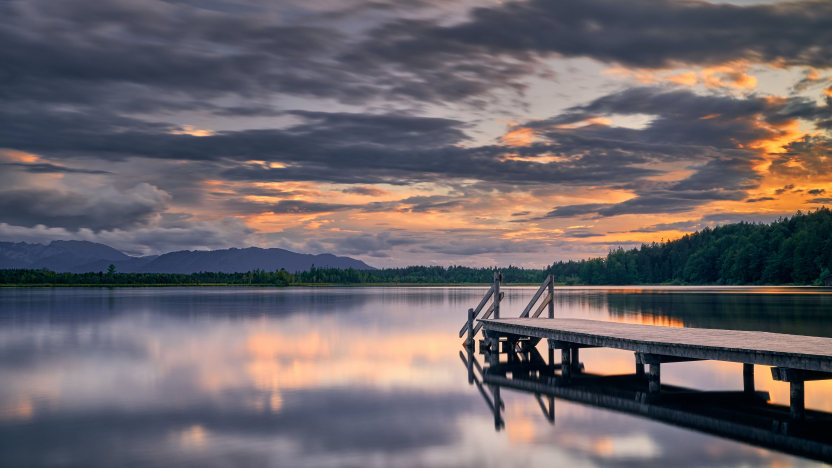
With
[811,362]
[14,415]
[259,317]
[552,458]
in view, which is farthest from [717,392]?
[259,317]

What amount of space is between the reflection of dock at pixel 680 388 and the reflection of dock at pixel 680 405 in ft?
0.06

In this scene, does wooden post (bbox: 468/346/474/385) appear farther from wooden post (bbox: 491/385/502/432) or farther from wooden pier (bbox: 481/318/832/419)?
wooden pier (bbox: 481/318/832/419)

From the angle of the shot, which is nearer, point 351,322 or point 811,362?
point 811,362

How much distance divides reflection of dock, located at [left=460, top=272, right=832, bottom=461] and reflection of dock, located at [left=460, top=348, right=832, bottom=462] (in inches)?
0.7

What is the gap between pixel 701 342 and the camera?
1527 centimetres

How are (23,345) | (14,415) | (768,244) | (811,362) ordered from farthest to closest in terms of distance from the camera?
(768,244)
(23,345)
(14,415)
(811,362)

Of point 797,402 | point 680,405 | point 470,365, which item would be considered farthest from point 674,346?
point 470,365

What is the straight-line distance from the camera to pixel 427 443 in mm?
12406

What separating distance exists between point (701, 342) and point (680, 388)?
2436 millimetres

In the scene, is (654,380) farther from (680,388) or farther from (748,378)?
(748,378)

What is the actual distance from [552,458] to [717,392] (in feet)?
24.6

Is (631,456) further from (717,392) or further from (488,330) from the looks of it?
(488,330)

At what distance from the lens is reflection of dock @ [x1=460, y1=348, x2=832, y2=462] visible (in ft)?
39.1

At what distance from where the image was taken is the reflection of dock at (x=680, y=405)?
39.1 feet
